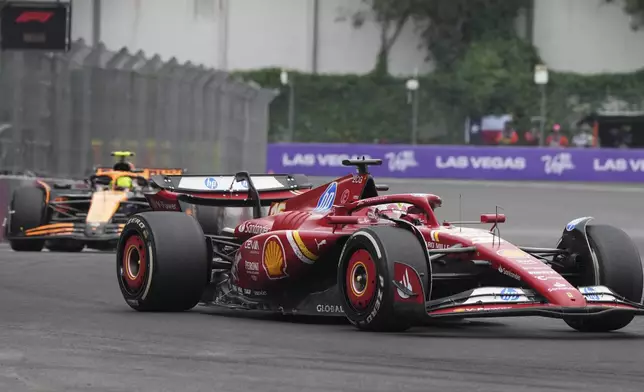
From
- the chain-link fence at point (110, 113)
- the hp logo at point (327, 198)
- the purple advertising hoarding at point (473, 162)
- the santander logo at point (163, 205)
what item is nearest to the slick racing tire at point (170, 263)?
the hp logo at point (327, 198)

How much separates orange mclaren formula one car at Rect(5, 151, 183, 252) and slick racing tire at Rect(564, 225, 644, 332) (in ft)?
33.1

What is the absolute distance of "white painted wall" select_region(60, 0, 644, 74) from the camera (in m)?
59.3

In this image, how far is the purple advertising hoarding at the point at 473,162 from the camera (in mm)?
43125

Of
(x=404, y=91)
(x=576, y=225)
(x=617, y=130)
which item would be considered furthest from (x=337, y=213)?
(x=404, y=91)

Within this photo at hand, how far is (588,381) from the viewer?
727 cm

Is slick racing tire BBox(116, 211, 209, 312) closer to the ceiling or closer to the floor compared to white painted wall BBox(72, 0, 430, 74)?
closer to the floor

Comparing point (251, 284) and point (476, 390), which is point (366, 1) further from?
point (476, 390)

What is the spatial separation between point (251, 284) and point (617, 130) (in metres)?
45.7

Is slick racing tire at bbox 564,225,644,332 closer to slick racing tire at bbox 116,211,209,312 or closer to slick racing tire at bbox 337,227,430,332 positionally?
slick racing tire at bbox 337,227,430,332

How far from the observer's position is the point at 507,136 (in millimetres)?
56812

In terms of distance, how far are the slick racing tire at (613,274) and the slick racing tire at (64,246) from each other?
11.3 m

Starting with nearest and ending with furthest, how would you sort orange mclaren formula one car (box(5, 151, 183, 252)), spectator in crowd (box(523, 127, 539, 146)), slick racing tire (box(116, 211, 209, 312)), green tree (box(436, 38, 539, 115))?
slick racing tire (box(116, 211, 209, 312)) → orange mclaren formula one car (box(5, 151, 183, 252)) → spectator in crowd (box(523, 127, 539, 146)) → green tree (box(436, 38, 539, 115))

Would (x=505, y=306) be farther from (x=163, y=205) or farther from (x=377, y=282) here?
(x=163, y=205)

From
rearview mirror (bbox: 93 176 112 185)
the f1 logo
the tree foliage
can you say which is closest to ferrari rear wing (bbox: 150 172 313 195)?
rearview mirror (bbox: 93 176 112 185)
